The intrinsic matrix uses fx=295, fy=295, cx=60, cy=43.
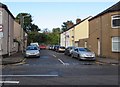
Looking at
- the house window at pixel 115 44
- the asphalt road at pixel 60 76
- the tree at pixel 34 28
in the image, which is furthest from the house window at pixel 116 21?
the tree at pixel 34 28

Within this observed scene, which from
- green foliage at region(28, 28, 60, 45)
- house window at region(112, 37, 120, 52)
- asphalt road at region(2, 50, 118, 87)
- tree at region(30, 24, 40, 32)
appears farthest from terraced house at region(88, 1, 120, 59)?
tree at region(30, 24, 40, 32)

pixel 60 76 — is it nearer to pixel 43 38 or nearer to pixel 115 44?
pixel 115 44

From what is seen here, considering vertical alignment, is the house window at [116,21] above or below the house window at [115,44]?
above

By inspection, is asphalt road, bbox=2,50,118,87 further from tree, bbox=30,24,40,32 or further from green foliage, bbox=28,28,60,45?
tree, bbox=30,24,40,32

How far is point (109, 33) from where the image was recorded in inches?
1452

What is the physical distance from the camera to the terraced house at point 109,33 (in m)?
36.1

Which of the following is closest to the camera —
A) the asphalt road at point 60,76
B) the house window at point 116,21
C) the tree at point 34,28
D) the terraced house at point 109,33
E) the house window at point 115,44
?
the asphalt road at point 60,76

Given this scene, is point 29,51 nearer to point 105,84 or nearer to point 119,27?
point 119,27

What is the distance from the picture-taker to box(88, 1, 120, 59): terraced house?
118 feet

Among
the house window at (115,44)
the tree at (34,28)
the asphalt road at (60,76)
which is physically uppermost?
the tree at (34,28)

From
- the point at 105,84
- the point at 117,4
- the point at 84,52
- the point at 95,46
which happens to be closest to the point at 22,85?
the point at 105,84

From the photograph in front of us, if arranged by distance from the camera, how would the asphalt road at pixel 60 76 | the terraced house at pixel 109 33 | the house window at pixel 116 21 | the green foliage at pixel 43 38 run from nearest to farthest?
the asphalt road at pixel 60 76, the terraced house at pixel 109 33, the house window at pixel 116 21, the green foliage at pixel 43 38

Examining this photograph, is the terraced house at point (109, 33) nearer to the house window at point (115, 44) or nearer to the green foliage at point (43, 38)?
the house window at point (115, 44)

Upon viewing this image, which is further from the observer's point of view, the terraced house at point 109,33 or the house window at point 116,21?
the house window at point 116,21
